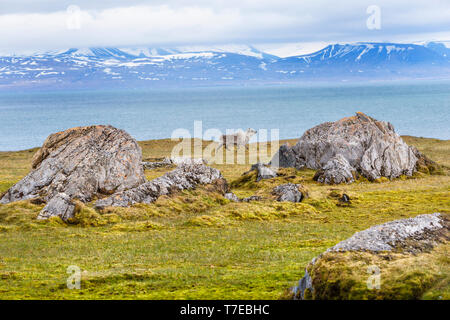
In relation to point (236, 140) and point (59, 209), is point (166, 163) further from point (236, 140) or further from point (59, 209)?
point (59, 209)

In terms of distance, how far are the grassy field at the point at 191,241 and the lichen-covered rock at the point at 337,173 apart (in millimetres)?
1715

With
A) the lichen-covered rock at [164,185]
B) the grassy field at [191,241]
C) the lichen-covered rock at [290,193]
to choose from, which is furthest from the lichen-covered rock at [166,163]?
the lichen-covered rock at [290,193]

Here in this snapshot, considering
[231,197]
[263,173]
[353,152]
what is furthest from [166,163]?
[231,197]

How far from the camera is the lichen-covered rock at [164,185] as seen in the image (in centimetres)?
3756

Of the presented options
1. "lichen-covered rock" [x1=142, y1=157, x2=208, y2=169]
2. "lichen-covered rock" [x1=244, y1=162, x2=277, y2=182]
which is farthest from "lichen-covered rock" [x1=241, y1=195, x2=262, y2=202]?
"lichen-covered rock" [x1=142, y1=157, x2=208, y2=169]

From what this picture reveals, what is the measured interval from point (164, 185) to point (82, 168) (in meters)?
7.47

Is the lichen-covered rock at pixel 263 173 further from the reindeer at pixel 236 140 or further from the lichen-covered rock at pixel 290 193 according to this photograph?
the reindeer at pixel 236 140

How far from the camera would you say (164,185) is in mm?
40188

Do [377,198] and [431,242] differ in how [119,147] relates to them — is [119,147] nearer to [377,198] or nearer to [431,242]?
[377,198]

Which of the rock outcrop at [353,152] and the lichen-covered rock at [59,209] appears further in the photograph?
the rock outcrop at [353,152]

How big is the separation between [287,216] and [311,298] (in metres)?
23.0

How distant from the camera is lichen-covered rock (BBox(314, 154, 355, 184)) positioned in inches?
2023

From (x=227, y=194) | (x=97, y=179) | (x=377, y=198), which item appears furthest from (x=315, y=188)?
(x=97, y=179)

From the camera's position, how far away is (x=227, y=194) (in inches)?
1679
